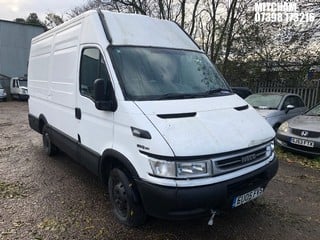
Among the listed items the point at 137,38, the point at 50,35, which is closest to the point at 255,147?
the point at 137,38

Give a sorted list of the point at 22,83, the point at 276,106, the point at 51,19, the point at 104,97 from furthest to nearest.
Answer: the point at 51,19, the point at 22,83, the point at 276,106, the point at 104,97

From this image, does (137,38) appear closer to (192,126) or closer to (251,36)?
(192,126)

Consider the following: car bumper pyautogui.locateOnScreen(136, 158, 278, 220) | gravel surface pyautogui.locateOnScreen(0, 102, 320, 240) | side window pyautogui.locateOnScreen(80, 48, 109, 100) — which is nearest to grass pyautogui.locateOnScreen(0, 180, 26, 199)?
gravel surface pyautogui.locateOnScreen(0, 102, 320, 240)

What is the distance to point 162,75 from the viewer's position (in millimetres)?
3922

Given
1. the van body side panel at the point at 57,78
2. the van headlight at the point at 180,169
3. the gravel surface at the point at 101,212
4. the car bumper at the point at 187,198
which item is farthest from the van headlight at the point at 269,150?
the van body side panel at the point at 57,78

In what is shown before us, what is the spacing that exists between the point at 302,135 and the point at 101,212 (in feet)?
15.6

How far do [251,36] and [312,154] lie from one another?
10.4 metres

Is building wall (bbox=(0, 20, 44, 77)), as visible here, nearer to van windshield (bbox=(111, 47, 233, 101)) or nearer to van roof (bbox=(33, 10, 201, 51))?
van roof (bbox=(33, 10, 201, 51))

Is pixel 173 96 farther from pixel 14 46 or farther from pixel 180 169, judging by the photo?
pixel 14 46

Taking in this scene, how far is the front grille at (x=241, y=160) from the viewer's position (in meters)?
3.16

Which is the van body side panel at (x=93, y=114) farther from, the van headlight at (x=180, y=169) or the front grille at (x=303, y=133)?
the front grille at (x=303, y=133)

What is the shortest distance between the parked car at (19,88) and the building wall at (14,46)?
17.5 feet

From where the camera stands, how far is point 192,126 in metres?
3.24

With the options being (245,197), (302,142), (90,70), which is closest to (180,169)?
(245,197)
